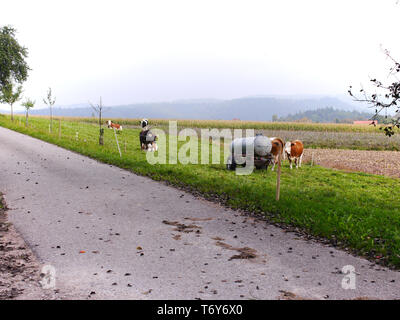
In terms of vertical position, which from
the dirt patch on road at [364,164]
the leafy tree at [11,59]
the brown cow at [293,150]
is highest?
the leafy tree at [11,59]

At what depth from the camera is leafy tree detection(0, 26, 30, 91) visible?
36.5m

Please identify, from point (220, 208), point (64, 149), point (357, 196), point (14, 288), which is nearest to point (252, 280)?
point (14, 288)

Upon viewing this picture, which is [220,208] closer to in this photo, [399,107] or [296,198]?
[296,198]

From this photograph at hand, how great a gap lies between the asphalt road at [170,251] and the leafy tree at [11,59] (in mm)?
29096

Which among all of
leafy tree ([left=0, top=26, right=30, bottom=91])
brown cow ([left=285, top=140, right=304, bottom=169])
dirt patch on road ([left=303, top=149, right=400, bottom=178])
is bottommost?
dirt patch on road ([left=303, top=149, right=400, bottom=178])

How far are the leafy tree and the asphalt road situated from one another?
29096mm

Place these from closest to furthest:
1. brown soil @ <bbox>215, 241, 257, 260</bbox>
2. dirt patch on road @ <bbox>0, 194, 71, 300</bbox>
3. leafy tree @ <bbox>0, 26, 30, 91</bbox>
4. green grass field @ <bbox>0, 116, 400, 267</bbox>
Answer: dirt patch on road @ <bbox>0, 194, 71, 300</bbox> < brown soil @ <bbox>215, 241, 257, 260</bbox> < green grass field @ <bbox>0, 116, 400, 267</bbox> < leafy tree @ <bbox>0, 26, 30, 91</bbox>

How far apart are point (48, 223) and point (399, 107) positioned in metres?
8.80

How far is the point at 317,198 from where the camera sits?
11.3 meters

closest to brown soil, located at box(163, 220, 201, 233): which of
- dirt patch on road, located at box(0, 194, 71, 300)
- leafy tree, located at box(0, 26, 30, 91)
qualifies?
dirt patch on road, located at box(0, 194, 71, 300)

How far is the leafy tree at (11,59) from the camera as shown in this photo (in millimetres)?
36469

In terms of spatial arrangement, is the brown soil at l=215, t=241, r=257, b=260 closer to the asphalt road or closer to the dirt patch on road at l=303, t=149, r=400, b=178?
the asphalt road

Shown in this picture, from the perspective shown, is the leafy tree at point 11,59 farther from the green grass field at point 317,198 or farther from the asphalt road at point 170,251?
the asphalt road at point 170,251

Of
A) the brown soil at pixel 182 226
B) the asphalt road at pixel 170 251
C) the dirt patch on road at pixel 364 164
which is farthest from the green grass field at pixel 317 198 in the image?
the dirt patch on road at pixel 364 164
